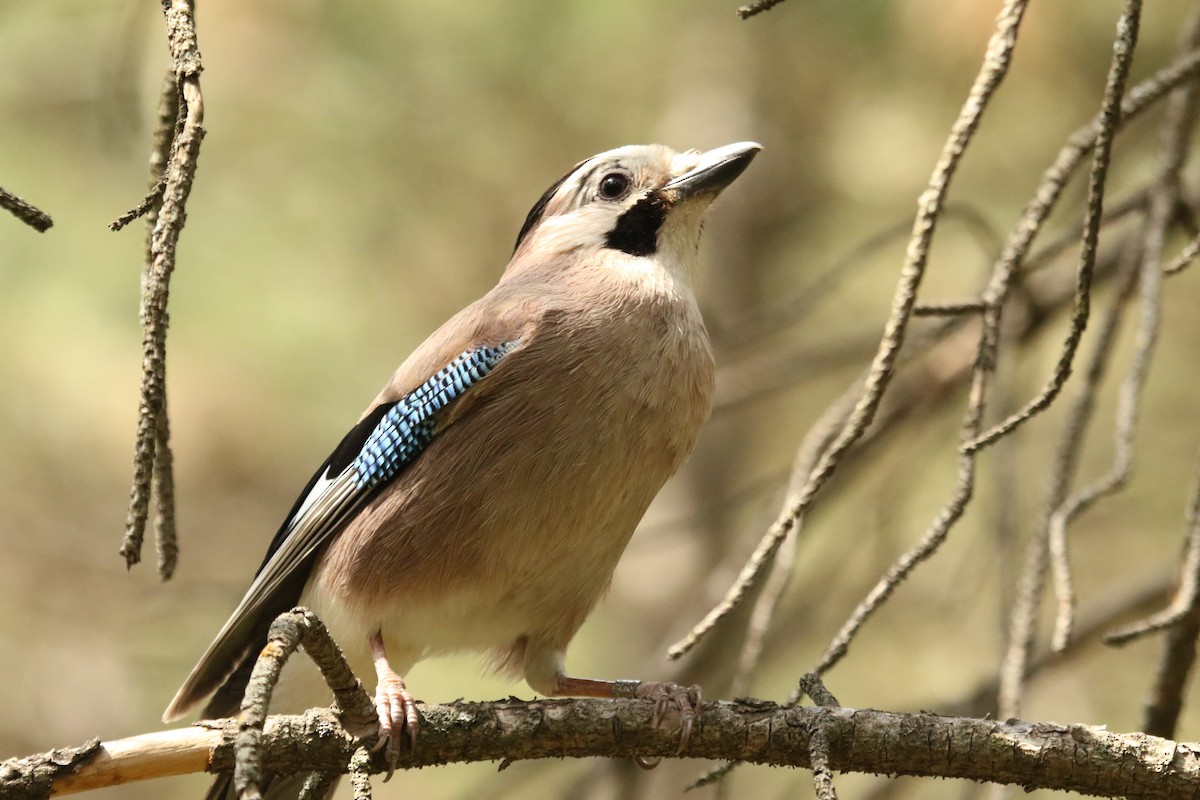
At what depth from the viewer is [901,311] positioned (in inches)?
85.1

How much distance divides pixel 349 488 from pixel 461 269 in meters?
2.83

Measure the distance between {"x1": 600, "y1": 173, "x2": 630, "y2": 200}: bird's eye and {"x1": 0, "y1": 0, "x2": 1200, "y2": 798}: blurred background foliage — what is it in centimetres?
96

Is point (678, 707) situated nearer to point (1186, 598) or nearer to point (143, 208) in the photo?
point (1186, 598)

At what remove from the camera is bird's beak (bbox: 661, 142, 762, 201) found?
12.0ft

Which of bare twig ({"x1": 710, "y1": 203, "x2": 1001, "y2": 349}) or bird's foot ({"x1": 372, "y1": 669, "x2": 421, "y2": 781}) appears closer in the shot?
bird's foot ({"x1": 372, "y1": 669, "x2": 421, "y2": 781})

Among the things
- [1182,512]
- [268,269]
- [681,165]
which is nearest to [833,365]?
[681,165]

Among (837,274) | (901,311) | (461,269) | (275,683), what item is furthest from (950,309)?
(461,269)

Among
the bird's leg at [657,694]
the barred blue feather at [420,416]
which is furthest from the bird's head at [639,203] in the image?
the bird's leg at [657,694]

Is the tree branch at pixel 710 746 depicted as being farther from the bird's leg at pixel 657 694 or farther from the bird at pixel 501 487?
the bird at pixel 501 487

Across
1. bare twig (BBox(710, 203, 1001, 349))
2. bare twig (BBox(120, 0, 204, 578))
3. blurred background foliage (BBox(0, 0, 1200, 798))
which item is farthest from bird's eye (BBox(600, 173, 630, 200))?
bare twig (BBox(120, 0, 204, 578))

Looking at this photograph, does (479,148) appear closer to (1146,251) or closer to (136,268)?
(136,268)

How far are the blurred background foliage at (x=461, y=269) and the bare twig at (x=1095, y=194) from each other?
7.12ft

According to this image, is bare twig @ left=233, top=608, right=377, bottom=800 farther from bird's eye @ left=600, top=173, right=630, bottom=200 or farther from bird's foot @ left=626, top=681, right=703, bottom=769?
bird's eye @ left=600, top=173, right=630, bottom=200

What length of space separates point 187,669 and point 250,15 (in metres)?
2.59
